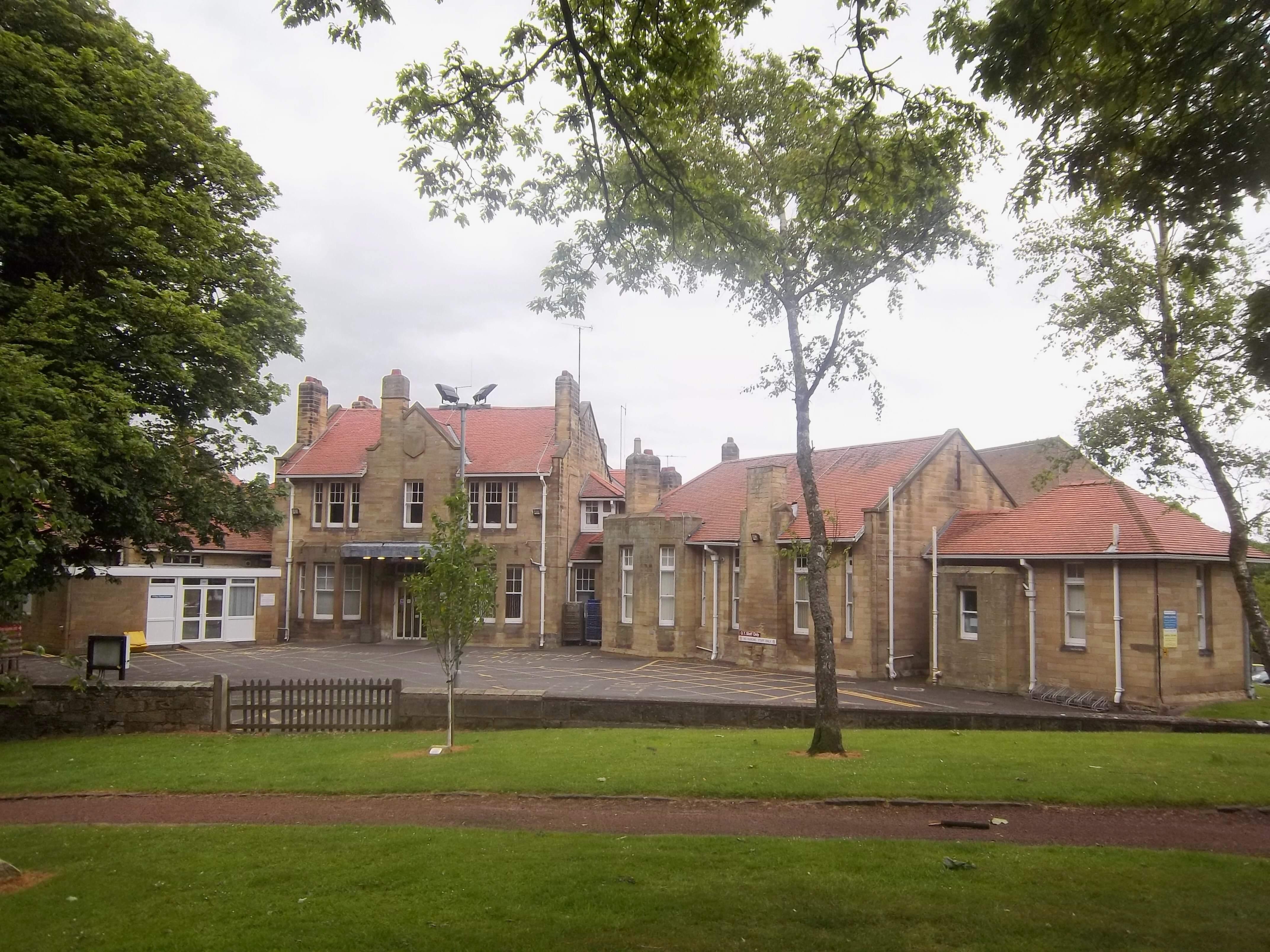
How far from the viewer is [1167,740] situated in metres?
15.3

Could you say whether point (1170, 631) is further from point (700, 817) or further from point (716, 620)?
point (700, 817)

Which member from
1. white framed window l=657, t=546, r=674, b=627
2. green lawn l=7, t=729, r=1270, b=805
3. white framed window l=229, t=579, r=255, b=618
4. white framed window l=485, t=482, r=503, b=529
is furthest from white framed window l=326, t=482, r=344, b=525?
green lawn l=7, t=729, r=1270, b=805

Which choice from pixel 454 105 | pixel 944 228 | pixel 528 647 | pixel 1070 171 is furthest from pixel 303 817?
pixel 528 647

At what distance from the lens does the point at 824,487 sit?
32.3m

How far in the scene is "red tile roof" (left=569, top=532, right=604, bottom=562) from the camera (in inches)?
1618

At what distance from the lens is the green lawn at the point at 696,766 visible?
38.1 feet

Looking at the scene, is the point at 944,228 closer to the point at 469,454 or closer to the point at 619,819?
Result: the point at 619,819

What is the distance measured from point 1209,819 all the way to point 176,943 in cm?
1118

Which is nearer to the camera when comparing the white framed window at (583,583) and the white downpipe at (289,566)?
the white downpipe at (289,566)

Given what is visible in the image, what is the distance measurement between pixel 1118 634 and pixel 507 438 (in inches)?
1135

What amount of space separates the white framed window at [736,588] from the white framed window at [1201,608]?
575 inches

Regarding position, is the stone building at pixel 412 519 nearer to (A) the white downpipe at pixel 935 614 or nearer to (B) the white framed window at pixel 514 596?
(B) the white framed window at pixel 514 596

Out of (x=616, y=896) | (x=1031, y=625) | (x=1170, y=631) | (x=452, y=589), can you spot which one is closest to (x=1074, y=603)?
(x=1031, y=625)

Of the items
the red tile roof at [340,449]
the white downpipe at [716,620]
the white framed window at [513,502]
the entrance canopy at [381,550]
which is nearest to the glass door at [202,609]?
the entrance canopy at [381,550]
